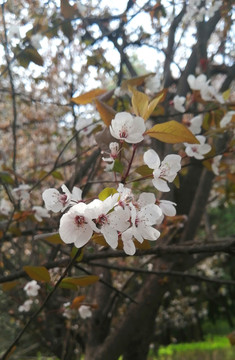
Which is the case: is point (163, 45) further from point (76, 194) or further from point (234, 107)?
point (76, 194)

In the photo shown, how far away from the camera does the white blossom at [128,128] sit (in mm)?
706

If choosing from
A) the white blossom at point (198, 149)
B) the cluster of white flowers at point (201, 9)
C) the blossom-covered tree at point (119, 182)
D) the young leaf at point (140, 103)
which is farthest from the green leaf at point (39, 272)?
the cluster of white flowers at point (201, 9)

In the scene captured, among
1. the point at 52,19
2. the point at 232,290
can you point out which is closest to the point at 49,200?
the point at 52,19

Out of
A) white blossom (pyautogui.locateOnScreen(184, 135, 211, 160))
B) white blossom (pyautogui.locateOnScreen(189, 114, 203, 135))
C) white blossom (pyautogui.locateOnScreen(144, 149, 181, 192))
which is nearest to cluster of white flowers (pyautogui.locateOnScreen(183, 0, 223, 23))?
white blossom (pyautogui.locateOnScreen(189, 114, 203, 135))

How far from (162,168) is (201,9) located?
186cm

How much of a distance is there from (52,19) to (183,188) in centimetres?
110

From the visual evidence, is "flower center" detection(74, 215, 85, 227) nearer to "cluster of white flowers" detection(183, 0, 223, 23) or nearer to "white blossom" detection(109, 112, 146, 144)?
"white blossom" detection(109, 112, 146, 144)

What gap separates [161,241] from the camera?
2189mm

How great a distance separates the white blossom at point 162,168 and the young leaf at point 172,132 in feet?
0.11

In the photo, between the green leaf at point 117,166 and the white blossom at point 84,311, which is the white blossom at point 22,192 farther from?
the green leaf at point 117,166

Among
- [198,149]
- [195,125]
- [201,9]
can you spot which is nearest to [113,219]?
[198,149]

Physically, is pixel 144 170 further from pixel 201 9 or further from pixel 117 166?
pixel 201 9

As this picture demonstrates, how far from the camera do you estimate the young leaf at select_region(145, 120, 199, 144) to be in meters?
0.73

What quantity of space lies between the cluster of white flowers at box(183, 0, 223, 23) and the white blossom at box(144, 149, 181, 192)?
171cm
